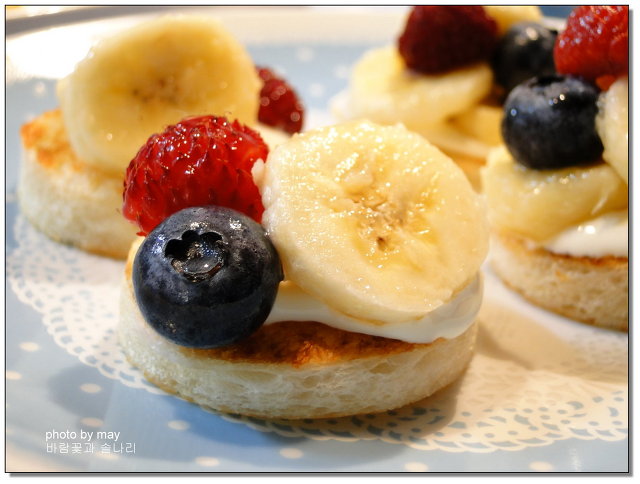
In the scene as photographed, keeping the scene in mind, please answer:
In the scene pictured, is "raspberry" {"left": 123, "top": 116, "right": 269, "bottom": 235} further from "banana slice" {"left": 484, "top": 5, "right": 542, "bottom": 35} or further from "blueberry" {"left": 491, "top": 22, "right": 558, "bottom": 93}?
"banana slice" {"left": 484, "top": 5, "right": 542, "bottom": 35}

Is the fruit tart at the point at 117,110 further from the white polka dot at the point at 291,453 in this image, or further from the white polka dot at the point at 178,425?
the white polka dot at the point at 291,453

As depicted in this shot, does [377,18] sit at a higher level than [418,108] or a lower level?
higher

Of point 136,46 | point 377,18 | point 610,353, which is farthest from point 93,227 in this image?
point 377,18

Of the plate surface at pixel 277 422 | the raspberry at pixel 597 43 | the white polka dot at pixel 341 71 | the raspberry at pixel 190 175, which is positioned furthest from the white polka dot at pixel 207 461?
the white polka dot at pixel 341 71

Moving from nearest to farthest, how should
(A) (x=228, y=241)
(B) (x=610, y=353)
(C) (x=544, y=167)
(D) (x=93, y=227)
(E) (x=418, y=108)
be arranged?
(A) (x=228, y=241)
(B) (x=610, y=353)
(C) (x=544, y=167)
(D) (x=93, y=227)
(E) (x=418, y=108)

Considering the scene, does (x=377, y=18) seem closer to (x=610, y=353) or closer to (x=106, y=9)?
(x=106, y=9)

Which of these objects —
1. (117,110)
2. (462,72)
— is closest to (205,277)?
(117,110)

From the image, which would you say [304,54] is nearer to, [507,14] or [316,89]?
[316,89]

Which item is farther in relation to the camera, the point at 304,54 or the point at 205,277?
the point at 304,54
